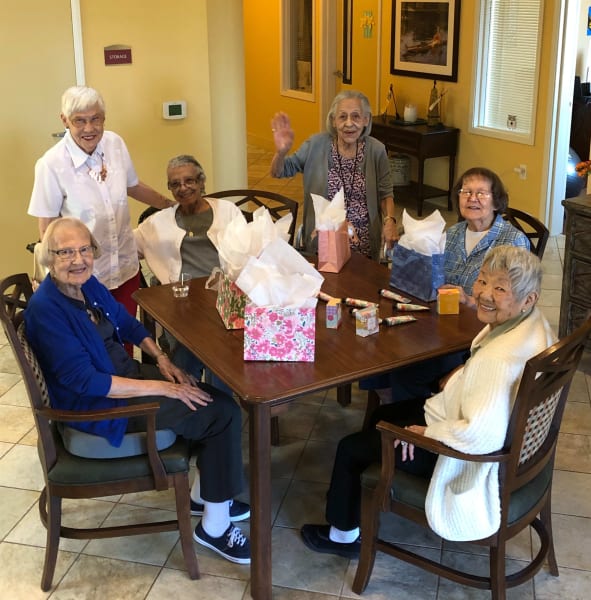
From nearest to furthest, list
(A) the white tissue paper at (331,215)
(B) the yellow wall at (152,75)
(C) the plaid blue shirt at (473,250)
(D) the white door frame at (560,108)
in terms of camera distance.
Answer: (C) the plaid blue shirt at (473,250) → (A) the white tissue paper at (331,215) → (B) the yellow wall at (152,75) → (D) the white door frame at (560,108)

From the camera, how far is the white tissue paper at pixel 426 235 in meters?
2.81

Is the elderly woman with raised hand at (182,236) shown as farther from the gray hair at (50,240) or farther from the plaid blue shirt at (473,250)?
the plaid blue shirt at (473,250)

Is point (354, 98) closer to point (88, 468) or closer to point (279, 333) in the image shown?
point (279, 333)

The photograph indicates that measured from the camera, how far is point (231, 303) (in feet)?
8.68

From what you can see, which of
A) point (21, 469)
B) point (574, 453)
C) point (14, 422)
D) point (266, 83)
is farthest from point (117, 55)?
point (266, 83)

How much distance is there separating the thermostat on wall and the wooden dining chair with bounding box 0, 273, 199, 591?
105 inches

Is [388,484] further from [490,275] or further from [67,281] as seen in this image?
[67,281]

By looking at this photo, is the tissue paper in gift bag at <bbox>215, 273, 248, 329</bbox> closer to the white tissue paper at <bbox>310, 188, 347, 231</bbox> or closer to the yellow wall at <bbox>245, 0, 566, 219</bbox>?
the white tissue paper at <bbox>310, 188, 347, 231</bbox>

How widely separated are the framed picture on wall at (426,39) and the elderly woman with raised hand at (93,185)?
4.03 meters

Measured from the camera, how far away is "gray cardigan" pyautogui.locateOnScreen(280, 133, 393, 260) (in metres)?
3.74

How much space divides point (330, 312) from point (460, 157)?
A: 4674 mm

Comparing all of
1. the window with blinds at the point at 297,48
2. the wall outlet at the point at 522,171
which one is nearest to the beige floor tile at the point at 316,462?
the wall outlet at the point at 522,171

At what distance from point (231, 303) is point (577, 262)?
207cm

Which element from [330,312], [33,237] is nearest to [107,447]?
[330,312]
